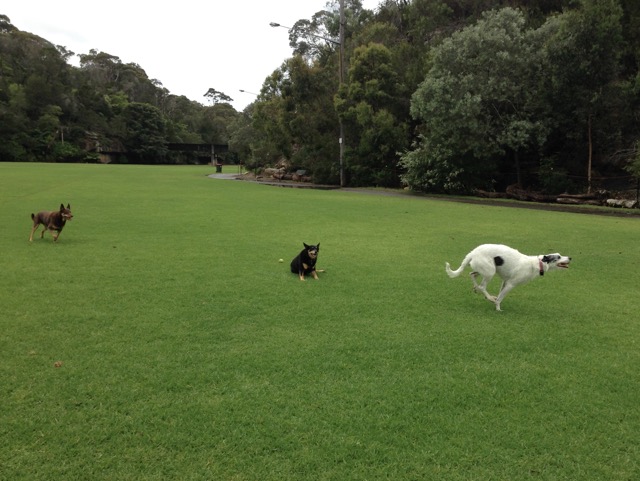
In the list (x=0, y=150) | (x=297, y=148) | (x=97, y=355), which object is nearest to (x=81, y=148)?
(x=0, y=150)

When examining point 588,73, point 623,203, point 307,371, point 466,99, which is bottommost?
point 307,371

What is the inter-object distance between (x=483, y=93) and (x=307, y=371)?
63.6 ft

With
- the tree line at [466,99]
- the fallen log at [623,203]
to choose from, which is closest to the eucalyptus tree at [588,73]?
the tree line at [466,99]

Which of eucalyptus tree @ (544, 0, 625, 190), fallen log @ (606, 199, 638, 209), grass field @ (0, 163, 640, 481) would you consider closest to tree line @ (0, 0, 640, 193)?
eucalyptus tree @ (544, 0, 625, 190)

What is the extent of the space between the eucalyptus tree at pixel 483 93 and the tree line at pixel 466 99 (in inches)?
2.2

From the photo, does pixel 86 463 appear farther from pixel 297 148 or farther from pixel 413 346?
pixel 297 148

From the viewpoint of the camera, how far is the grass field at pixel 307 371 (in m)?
2.77

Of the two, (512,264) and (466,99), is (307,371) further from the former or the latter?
(466,99)

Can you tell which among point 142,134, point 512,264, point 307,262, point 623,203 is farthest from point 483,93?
point 142,134

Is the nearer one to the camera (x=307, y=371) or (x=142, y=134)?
(x=307, y=371)

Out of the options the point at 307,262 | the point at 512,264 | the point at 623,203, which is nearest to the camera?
the point at 512,264

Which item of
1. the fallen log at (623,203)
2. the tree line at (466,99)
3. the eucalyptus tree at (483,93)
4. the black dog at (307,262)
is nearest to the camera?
the black dog at (307,262)

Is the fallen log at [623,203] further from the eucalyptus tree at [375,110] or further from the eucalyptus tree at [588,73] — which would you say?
the eucalyptus tree at [375,110]

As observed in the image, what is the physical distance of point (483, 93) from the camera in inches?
790
